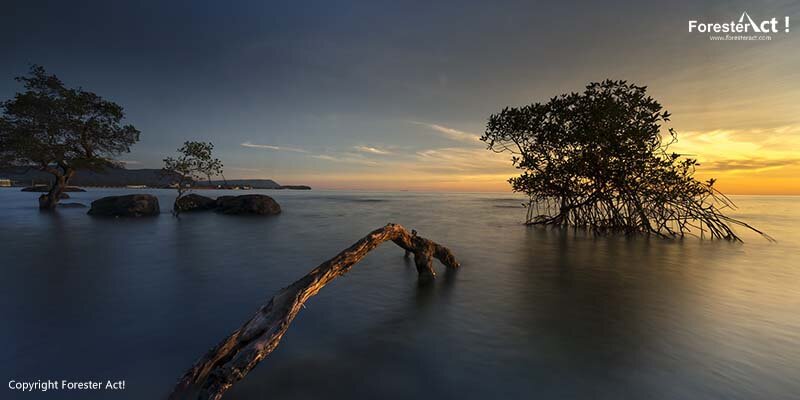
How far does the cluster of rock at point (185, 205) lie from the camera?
966 inches

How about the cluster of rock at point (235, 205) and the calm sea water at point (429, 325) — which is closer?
the calm sea water at point (429, 325)

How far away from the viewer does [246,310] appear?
6.18 m

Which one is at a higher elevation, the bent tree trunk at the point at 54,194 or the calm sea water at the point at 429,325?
the bent tree trunk at the point at 54,194

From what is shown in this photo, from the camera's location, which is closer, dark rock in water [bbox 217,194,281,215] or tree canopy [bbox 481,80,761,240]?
tree canopy [bbox 481,80,761,240]

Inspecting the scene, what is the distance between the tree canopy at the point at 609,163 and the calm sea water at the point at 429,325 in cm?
672

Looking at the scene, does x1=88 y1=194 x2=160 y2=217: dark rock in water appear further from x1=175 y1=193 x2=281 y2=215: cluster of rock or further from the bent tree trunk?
the bent tree trunk

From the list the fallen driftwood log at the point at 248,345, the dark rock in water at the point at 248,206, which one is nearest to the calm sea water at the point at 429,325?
the fallen driftwood log at the point at 248,345

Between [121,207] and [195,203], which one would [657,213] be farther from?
[195,203]

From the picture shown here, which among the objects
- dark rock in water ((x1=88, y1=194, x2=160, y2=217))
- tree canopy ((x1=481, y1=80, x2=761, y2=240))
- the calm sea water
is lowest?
the calm sea water

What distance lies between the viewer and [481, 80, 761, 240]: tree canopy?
17.1 metres

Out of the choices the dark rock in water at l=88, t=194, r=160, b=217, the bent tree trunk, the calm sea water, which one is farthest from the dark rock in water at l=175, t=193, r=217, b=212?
the calm sea water

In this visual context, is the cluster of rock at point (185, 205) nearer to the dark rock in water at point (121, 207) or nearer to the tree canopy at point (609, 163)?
the dark rock in water at point (121, 207)

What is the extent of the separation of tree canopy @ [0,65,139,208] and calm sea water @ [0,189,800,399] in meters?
21.2

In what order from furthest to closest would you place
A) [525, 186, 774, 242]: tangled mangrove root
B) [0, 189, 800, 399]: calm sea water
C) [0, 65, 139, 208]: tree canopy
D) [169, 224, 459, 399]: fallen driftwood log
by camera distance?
[0, 65, 139, 208]: tree canopy < [525, 186, 774, 242]: tangled mangrove root < [0, 189, 800, 399]: calm sea water < [169, 224, 459, 399]: fallen driftwood log
